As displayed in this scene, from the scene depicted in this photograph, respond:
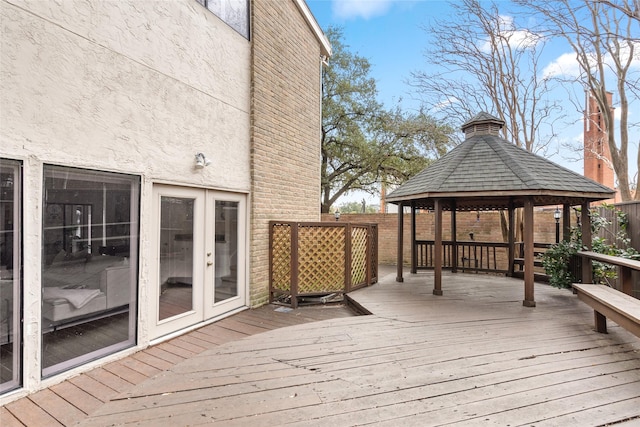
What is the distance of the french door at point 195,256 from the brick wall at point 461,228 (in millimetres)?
6729

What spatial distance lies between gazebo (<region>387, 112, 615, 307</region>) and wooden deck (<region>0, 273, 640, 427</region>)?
5.14 ft

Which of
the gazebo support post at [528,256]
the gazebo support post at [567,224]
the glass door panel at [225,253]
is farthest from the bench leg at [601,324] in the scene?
the glass door panel at [225,253]

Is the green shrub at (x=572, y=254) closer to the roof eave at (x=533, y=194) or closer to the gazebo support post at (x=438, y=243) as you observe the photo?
the roof eave at (x=533, y=194)

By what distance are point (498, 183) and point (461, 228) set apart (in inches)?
262

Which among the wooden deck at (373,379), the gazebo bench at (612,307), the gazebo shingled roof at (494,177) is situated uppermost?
the gazebo shingled roof at (494,177)

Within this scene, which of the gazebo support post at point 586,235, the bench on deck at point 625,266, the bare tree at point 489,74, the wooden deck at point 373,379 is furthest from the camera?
the bare tree at point 489,74

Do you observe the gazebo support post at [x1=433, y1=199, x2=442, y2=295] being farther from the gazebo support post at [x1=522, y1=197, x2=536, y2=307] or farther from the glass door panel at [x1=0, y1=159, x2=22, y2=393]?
the glass door panel at [x1=0, y1=159, x2=22, y2=393]

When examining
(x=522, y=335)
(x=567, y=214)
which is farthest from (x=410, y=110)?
(x=522, y=335)

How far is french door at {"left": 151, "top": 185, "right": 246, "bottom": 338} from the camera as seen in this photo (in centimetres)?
441

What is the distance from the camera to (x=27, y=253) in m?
3.02

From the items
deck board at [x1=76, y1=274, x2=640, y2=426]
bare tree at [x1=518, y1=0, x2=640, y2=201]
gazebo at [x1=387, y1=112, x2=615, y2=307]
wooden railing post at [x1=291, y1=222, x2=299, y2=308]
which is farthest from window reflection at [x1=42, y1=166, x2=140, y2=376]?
bare tree at [x1=518, y1=0, x2=640, y2=201]

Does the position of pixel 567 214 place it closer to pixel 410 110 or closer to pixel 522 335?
pixel 522 335

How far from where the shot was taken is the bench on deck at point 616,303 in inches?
129

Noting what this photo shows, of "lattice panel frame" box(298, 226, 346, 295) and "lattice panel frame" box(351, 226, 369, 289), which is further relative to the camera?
"lattice panel frame" box(351, 226, 369, 289)
